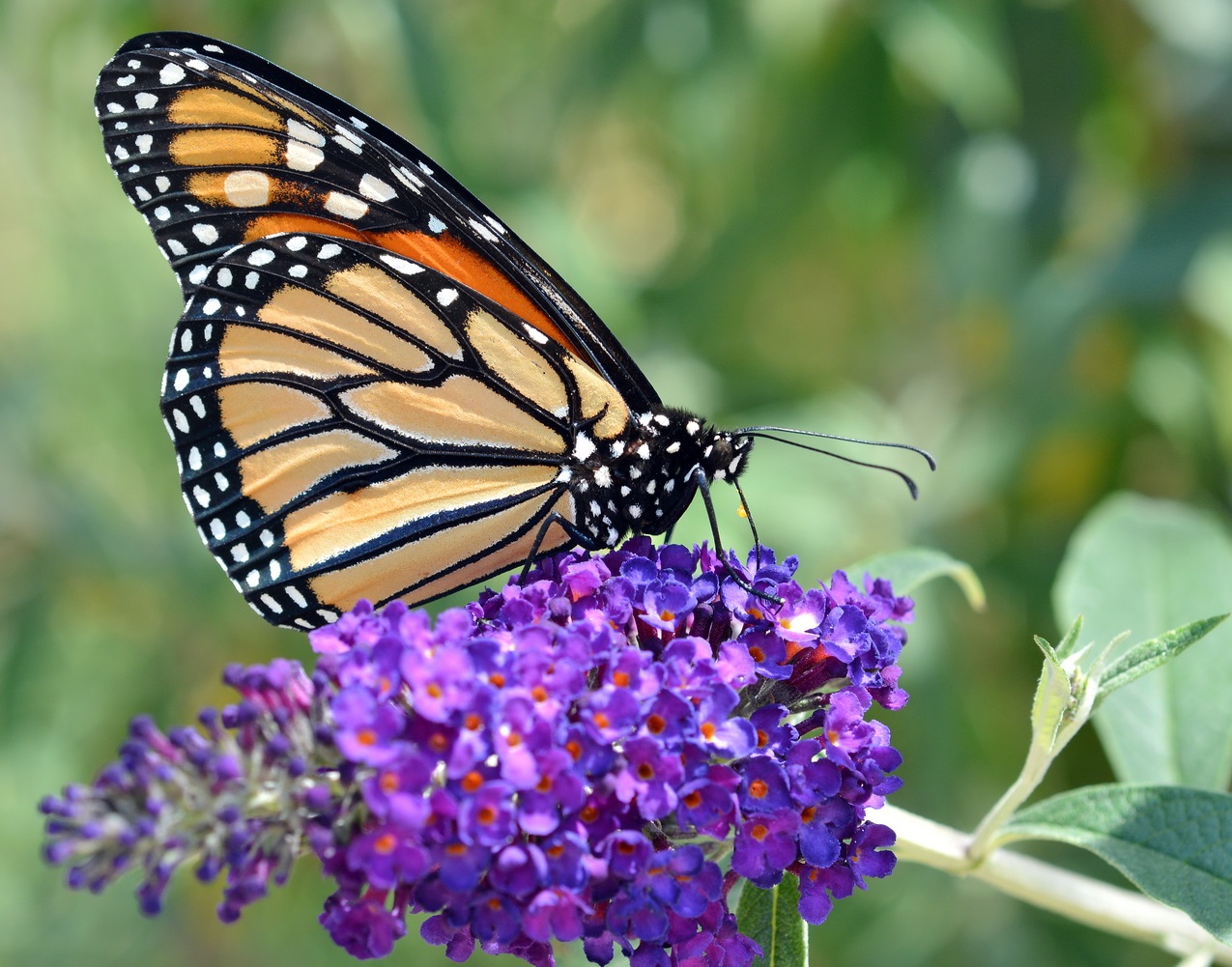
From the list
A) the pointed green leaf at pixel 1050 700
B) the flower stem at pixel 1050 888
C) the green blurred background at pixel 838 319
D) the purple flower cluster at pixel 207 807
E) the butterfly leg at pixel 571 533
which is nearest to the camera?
the purple flower cluster at pixel 207 807

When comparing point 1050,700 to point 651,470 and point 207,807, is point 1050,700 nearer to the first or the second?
point 651,470

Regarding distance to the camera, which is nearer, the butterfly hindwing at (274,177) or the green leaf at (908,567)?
the green leaf at (908,567)

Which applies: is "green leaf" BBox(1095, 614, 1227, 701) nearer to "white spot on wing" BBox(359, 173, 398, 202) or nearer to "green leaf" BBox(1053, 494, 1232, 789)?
"green leaf" BBox(1053, 494, 1232, 789)

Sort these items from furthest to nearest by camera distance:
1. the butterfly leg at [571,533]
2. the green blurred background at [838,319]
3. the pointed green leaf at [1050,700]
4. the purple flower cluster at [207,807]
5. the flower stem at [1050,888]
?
the green blurred background at [838,319]
the butterfly leg at [571,533]
the flower stem at [1050,888]
the pointed green leaf at [1050,700]
the purple flower cluster at [207,807]

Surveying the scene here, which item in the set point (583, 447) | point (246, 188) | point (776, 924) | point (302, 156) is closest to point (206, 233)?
point (246, 188)

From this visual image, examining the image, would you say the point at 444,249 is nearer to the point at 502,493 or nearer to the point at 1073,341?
the point at 502,493

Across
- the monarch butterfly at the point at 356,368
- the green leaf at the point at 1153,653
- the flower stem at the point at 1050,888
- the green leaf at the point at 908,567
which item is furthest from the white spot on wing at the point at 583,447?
the green leaf at the point at 1153,653

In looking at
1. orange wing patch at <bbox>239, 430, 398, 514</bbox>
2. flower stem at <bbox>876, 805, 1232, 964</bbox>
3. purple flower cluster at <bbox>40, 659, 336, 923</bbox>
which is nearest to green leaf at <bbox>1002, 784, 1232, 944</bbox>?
flower stem at <bbox>876, 805, 1232, 964</bbox>

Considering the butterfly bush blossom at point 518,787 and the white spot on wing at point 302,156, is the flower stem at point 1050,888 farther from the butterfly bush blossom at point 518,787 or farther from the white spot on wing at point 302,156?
the white spot on wing at point 302,156
